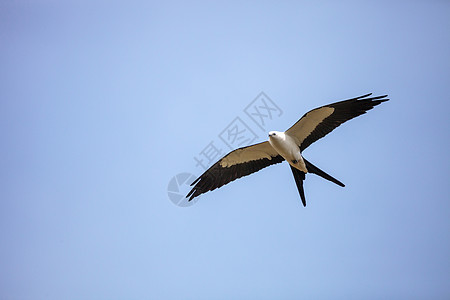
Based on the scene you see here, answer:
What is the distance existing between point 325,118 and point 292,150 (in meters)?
0.91

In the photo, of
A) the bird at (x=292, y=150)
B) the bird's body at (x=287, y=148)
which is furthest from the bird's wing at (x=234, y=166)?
the bird's body at (x=287, y=148)

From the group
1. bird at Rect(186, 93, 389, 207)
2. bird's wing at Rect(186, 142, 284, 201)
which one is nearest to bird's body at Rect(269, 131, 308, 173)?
bird at Rect(186, 93, 389, 207)

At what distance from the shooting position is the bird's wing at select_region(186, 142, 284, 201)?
8.79 meters

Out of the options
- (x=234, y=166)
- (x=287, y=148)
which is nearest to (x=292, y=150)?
(x=287, y=148)

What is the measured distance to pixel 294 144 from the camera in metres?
8.27

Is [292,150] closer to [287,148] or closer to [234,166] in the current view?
[287,148]

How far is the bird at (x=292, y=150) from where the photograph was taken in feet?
25.7

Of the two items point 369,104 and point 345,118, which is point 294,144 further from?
point 369,104

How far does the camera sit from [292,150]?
807cm

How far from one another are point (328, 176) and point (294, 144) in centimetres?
96

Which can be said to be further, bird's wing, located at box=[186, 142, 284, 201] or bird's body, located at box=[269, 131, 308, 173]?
bird's wing, located at box=[186, 142, 284, 201]

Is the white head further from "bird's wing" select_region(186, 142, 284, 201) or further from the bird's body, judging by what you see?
"bird's wing" select_region(186, 142, 284, 201)

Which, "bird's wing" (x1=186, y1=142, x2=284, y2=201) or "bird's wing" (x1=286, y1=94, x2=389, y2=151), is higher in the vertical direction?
"bird's wing" (x1=186, y1=142, x2=284, y2=201)

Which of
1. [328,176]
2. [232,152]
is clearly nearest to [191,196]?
[232,152]
